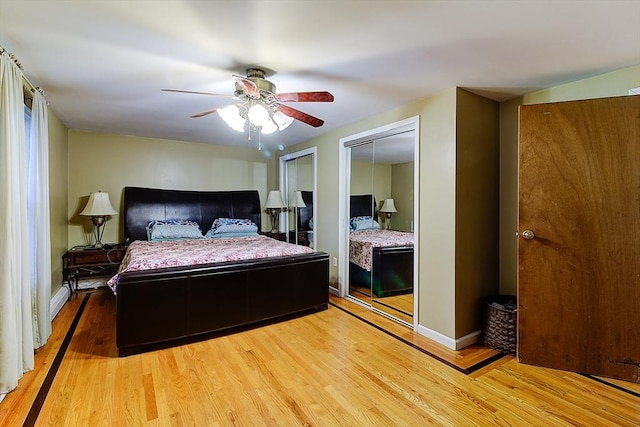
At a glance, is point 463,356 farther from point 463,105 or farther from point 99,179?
point 99,179

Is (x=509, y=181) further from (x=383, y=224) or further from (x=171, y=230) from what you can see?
(x=171, y=230)

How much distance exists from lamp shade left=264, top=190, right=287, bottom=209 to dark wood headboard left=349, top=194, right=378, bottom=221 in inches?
62.2

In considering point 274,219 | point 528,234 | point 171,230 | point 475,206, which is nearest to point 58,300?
point 171,230

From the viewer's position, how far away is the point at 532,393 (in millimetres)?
2010

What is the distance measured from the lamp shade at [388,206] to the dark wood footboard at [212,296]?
89 centimetres

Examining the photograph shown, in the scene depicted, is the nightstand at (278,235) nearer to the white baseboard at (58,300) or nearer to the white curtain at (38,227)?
the white baseboard at (58,300)

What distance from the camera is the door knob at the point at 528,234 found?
2363mm

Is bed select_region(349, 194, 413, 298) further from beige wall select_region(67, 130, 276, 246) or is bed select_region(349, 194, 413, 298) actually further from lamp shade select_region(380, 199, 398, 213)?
beige wall select_region(67, 130, 276, 246)

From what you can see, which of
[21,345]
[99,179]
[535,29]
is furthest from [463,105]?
[99,179]

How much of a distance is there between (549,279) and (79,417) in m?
3.26

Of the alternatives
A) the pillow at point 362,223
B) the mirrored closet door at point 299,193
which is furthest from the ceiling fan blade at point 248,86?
the mirrored closet door at point 299,193

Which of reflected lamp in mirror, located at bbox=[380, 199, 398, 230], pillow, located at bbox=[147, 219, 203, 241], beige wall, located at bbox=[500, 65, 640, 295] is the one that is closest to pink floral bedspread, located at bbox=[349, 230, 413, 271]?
reflected lamp in mirror, located at bbox=[380, 199, 398, 230]

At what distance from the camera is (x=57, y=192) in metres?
3.53

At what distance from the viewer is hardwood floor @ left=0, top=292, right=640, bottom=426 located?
177cm
